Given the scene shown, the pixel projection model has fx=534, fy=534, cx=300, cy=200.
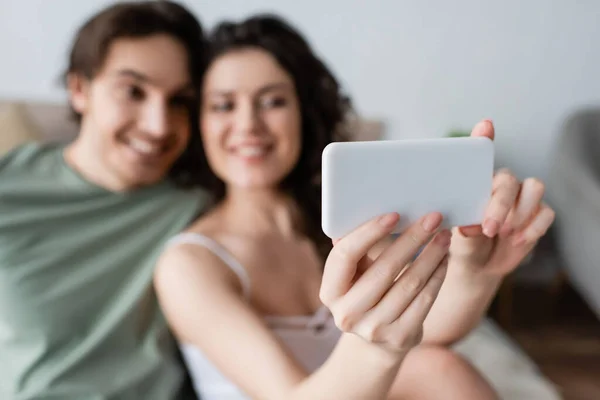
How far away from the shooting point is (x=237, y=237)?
0.84 m

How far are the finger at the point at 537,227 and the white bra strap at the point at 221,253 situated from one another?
0.38m

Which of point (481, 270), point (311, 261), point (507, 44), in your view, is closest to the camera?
point (481, 270)

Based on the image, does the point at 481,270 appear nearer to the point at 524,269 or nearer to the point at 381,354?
the point at 381,354

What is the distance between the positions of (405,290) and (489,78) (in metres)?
1.36

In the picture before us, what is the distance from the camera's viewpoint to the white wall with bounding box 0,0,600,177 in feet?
5.05

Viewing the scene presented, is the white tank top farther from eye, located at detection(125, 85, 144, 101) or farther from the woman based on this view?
eye, located at detection(125, 85, 144, 101)

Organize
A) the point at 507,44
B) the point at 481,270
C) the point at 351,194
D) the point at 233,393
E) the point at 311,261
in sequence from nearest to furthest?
the point at 351,194, the point at 481,270, the point at 233,393, the point at 311,261, the point at 507,44

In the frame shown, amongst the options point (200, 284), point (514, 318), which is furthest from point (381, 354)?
point (514, 318)

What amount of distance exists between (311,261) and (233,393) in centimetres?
25

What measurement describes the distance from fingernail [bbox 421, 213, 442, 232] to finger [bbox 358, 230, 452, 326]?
22 mm

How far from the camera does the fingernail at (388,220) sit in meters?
0.45

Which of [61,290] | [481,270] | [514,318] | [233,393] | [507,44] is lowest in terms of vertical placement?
[514,318]

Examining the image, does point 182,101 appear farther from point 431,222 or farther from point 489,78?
A: point 489,78

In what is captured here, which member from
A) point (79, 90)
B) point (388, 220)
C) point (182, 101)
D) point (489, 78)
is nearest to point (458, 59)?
point (489, 78)
